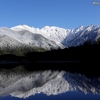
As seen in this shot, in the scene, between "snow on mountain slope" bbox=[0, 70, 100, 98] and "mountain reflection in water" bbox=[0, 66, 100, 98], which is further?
"snow on mountain slope" bbox=[0, 70, 100, 98]

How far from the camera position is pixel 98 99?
1091 inches

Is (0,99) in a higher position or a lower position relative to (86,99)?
higher

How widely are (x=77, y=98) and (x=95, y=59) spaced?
4480 inches

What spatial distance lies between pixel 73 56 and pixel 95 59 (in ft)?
123

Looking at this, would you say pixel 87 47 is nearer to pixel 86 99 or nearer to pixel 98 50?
pixel 98 50

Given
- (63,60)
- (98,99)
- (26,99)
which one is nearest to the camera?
(98,99)

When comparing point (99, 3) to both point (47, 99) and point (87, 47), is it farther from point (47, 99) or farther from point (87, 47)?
point (47, 99)

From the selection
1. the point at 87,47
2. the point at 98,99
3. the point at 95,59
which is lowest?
the point at 98,99

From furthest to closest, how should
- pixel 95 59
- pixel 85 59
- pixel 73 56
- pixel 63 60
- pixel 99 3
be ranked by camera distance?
1. pixel 63 60
2. pixel 73 56
3. pixel 85 59
4. pixel 95 59
5. pixel 99 3

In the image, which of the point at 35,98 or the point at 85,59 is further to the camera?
the point at 85,59

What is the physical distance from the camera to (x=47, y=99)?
2942 cm

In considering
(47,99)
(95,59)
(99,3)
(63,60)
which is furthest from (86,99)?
(63,60)

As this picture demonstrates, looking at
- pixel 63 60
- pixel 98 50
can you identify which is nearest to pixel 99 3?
pixel 98 50

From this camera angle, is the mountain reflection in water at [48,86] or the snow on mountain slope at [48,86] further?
the snow on mountain slope at [48,86]
